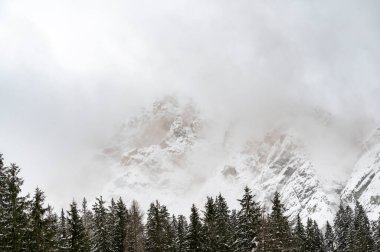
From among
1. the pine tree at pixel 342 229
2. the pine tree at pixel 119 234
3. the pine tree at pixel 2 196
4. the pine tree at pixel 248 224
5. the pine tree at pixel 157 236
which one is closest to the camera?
the pine tree at pixel 2 196

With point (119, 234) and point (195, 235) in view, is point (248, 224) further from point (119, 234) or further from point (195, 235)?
point (119, 234)

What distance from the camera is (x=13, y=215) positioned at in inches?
1427

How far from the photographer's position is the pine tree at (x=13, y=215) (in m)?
36.0

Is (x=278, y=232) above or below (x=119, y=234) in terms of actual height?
below

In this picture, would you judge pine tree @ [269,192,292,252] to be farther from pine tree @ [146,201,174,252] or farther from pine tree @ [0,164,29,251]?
pine tree @ [0,164,29,251]

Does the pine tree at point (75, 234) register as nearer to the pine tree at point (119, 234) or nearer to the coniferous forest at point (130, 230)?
the coniferous forest at point (130, 230)

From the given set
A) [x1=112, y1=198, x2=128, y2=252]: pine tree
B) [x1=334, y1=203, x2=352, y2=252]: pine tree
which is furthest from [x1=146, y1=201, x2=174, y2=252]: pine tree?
[x1=334, y1=203, x2=352, y2=252]: pine tree

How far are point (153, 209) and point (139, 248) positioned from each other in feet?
29.4

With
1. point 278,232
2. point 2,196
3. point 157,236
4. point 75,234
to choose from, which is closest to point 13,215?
point 2,196

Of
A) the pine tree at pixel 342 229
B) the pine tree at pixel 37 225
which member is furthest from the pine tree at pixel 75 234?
the pine tree at pixel 342 229

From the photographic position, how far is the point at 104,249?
67562mm

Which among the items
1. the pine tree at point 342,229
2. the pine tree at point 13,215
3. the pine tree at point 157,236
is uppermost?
the pine tree at point 342,229

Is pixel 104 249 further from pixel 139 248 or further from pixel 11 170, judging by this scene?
pixel 11 170

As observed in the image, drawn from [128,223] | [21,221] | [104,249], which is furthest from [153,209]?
[21,221]
